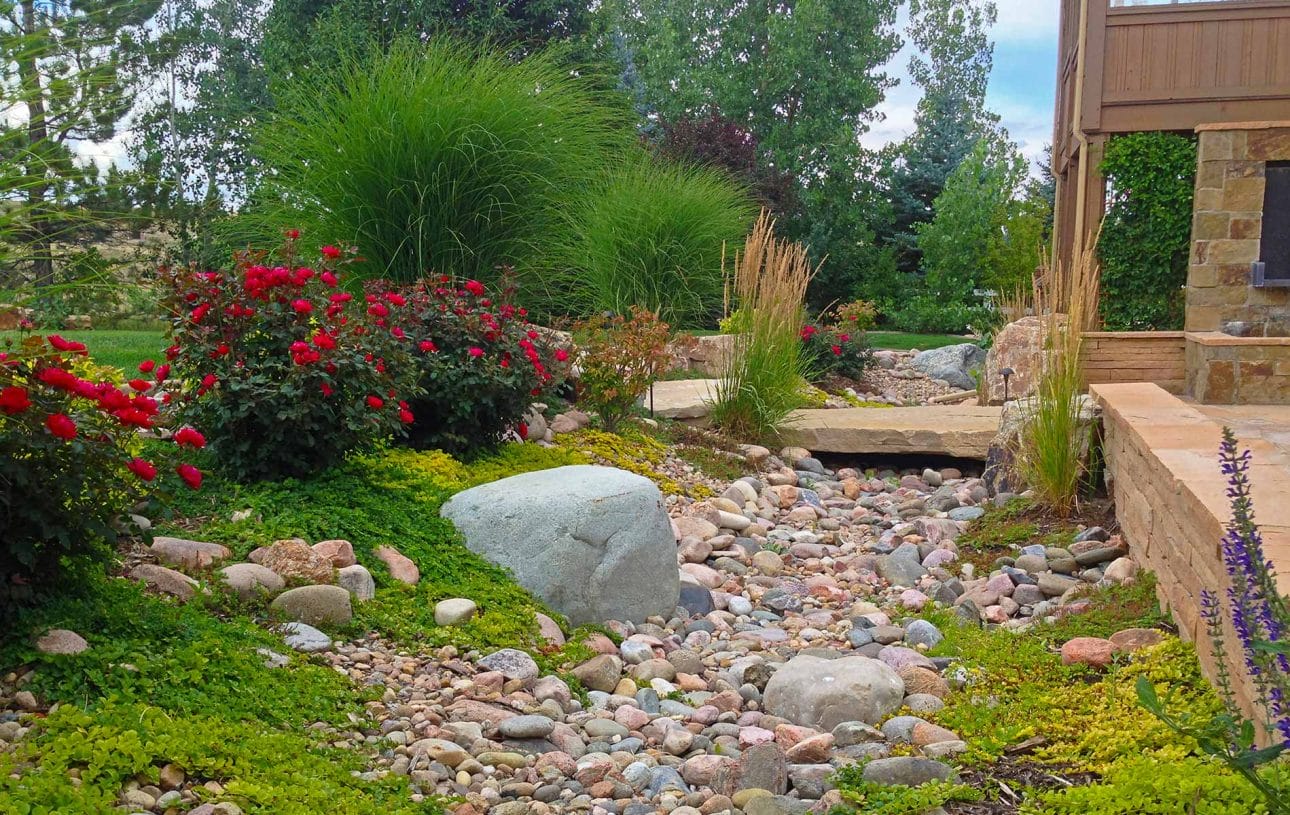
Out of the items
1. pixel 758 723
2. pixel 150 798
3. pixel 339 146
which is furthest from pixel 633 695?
pixel 339 146

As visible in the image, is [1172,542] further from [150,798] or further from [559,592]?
[150,798]

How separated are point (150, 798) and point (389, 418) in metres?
2.15

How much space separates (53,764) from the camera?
2170mm

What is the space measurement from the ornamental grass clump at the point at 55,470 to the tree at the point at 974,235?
1447cm

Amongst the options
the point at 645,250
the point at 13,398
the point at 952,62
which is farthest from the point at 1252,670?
the point at 952,62

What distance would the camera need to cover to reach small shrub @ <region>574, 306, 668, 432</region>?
623cm

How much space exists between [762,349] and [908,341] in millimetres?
7624

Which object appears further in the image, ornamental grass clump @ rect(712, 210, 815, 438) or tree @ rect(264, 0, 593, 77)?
tree @ rect(264, 0, 593, 77)

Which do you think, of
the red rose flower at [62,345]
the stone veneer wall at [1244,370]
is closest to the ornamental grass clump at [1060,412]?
the stone veneer wall at [1244,370]

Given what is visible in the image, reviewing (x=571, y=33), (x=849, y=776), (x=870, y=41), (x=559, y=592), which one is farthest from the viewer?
(x=870, y=41)

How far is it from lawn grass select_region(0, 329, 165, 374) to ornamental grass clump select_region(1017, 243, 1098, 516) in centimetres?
522

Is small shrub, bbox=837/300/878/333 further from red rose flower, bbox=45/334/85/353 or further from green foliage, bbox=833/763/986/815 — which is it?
red rose flower, bbox=45/334/85/353

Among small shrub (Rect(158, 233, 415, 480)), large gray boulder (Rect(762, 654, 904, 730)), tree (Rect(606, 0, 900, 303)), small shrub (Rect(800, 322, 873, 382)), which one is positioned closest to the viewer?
large gray boulder (Rect(762, 654, 904, 730))

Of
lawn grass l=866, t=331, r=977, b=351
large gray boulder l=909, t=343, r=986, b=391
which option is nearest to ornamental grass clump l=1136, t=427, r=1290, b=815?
large gray boulder l=909, t=343, r=986, b=391
